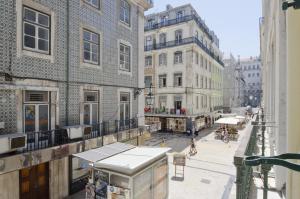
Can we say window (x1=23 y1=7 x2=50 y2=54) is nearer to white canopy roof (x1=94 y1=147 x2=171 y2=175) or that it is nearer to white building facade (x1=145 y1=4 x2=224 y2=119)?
white canopy roof (x1=94 y1=147 x2=171 y2=175)

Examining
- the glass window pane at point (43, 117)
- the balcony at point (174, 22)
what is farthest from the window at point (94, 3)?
the balcony at point (174, 22)

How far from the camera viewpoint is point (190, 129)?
31.5 m

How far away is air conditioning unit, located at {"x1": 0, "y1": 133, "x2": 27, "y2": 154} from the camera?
7.90 m

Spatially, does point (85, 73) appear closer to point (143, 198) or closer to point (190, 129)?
point (143, 198)

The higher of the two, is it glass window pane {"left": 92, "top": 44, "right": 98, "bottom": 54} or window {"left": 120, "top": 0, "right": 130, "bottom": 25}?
window {"left": 120, "top": 0, "right": 130, "bottom": 25}

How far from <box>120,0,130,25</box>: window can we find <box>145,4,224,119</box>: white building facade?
16.4 m

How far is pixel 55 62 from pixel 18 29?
2.16 metres

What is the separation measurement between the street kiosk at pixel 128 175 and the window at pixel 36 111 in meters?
2.37

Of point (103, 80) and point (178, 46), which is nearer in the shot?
point (103, 80)

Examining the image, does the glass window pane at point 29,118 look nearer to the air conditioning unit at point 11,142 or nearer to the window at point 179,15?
the air conditioning unit at point 11,142

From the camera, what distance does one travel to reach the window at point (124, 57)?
15.9m

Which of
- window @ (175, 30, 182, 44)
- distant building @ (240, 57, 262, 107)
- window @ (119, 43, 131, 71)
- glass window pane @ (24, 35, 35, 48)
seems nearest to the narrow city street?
window @ (119, 43, 131, 71)

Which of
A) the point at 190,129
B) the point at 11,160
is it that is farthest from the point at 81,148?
the point at 190,129

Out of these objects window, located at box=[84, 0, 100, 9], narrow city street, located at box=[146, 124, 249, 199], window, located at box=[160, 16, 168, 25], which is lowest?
narrow city street, located at box=[146, 124, 249, 199]
